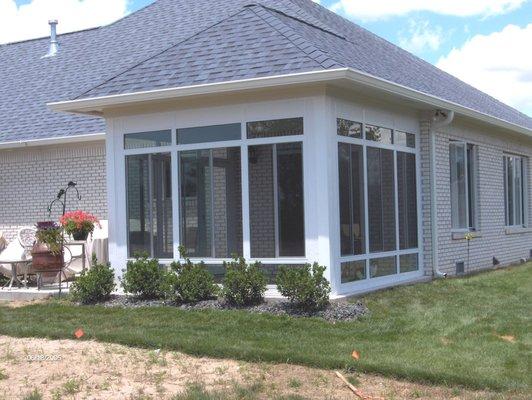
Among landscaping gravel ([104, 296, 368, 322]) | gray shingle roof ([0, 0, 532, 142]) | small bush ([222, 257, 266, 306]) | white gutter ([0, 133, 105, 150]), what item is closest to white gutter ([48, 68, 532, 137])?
gray shingle roof ([0, 0, 532, 142])

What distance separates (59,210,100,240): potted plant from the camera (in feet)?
42.5

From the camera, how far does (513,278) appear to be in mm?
13867

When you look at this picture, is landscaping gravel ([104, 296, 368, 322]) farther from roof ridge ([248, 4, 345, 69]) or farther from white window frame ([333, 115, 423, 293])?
roof ridge ([248, 4, 345, 69])

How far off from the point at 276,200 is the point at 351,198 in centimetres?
115

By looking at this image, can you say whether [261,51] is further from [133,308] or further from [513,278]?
[513,278]

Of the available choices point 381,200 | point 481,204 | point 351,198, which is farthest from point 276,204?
point 481,204

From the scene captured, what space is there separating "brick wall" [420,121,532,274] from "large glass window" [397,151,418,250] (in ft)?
1.02

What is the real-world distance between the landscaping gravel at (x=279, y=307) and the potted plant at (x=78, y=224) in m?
2.35

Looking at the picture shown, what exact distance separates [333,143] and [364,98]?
4.19ft

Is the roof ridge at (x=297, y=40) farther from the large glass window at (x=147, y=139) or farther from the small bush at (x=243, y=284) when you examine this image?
the small bush at (x=243, y=284)

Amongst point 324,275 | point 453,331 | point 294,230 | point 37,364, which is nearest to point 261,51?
point 294,230

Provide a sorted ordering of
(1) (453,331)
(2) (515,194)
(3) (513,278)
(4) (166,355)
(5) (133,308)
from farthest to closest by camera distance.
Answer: (2) (515,194), (3) (513,278), (5) (133,308), (1) (453,331), (4) (166,355)

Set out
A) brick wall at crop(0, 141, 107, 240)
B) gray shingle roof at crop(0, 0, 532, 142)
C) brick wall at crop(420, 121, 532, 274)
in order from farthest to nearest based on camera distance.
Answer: brick wall at crop(0, 141, 107, 240) → brick wall at crop(420, 121, 532, 274) → gray shingle roof at crop(0, 0, 532, 142)

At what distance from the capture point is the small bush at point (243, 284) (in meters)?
10.2
